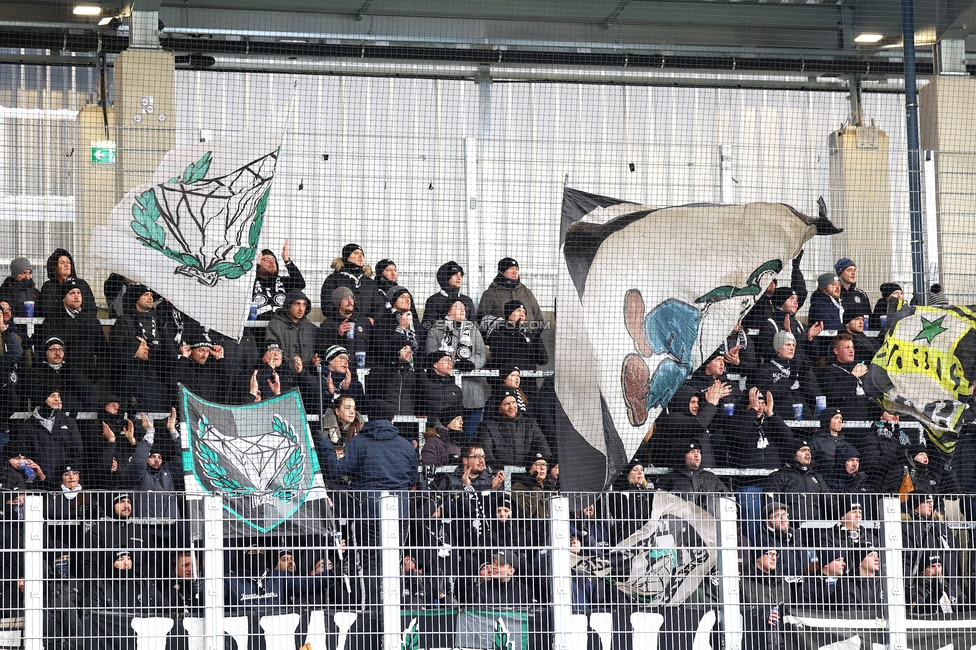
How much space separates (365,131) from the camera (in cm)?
1136

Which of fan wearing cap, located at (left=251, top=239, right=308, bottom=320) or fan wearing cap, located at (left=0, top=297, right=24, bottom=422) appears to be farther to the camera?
fan wearing cap, located at (left=251, top=239, right=308, bottom=320)

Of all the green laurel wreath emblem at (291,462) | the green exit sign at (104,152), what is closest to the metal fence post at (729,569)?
the green laurel wreath emblem at (291,462)

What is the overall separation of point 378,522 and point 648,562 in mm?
1314

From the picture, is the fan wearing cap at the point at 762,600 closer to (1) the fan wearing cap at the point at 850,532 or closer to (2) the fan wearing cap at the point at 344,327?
(1) the fan wearing cap at the point at 850,532

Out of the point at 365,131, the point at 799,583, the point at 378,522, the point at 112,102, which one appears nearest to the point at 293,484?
the point at 378,522

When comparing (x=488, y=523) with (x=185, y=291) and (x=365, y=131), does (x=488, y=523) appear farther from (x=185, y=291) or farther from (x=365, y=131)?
(x=365, y=131)

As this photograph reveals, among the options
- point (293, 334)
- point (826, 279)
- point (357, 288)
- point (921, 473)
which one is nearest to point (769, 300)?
point (826, 279)

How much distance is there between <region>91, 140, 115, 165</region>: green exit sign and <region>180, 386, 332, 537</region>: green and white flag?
2.37 metres

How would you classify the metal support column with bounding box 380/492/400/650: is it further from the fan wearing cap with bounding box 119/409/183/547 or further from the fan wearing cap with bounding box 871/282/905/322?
the fan wearing cap with bounding box 871/282/905/322

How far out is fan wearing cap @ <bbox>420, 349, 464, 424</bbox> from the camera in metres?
9.73

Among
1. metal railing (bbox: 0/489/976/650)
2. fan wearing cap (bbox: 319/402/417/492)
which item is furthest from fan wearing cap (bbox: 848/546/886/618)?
fan wearing cap (bbox: 319/402/417/492)

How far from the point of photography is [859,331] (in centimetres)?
1070

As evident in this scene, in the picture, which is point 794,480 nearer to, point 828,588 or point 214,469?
point 828,588

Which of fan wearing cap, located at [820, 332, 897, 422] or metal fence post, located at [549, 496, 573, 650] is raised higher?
fan wearing cap, located at [820, 332, 897, 422]
